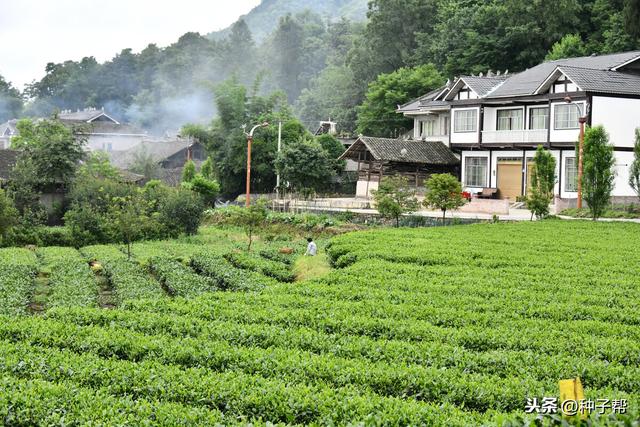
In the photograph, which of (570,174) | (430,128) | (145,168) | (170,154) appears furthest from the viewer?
(170,154)

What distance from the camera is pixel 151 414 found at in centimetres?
945

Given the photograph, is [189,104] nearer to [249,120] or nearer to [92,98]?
[92,98]

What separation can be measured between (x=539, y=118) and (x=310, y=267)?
23546 mm

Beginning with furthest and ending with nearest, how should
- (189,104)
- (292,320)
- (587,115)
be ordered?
(189,104), (587,115), (292,320)

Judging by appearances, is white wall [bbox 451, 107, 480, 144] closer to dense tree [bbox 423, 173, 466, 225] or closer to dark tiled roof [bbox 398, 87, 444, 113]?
dark tiled roof [bbox 398, 87, 444, 113]

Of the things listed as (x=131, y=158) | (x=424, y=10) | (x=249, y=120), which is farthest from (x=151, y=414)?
(x=424, y=10)

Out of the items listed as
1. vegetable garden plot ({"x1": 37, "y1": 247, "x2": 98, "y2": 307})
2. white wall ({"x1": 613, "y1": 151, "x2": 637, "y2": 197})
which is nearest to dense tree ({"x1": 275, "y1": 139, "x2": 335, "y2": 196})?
white wall ({"x1": 613, "y1": 151, "x2": 637, "y2": 197})

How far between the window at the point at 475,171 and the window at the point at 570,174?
21.1 ft

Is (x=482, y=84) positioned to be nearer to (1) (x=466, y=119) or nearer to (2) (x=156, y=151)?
(1) (x=466, y=119)

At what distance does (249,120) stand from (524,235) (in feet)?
111

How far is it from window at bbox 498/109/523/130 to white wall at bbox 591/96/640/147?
576cm

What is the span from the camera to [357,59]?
7681 centimetres

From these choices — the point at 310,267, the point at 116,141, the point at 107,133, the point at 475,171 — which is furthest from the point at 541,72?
the point at 116,141

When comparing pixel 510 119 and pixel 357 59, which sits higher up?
pixel 357 59
